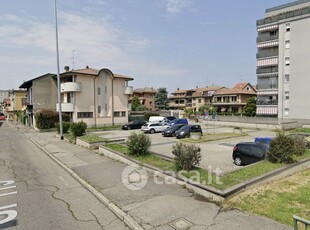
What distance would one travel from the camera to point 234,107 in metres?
60.8

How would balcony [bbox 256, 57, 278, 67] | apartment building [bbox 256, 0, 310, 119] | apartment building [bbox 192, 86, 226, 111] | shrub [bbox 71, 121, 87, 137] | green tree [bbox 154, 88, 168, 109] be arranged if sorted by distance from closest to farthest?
shrub [bbox 71, 121, 87, 137] → apartment building [bbox 256, 0, 310, 119] → balcony [bbox 256, 57, 278, 67] → apartment building [bbox 192, 86, 226, 111] → green tree [bbox 154, 88, 168, 109]

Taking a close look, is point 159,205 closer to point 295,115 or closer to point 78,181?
point 78,181

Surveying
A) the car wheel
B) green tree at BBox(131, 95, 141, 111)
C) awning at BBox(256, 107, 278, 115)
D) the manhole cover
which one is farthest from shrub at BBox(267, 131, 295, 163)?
green tree at BBox(131, 95, 141, 111)

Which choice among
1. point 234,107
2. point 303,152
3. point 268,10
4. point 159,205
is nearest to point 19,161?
point 159,205

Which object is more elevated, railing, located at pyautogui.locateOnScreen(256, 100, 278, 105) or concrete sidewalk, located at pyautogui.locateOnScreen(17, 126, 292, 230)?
railing, located at pyautogui.locateOnScreen(256, 100, 278, 105)

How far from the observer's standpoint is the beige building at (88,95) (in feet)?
118

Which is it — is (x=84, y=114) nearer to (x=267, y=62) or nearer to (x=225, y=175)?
(x=225, y=175)

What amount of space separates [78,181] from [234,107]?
56156mm

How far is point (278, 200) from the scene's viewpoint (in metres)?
7.27

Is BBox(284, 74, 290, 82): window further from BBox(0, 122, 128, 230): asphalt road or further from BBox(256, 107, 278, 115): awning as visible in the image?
BBox(0, 122, 128, 230): asphalt road

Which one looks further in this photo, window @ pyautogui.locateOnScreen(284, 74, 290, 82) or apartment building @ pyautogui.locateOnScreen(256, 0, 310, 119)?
window @ pyautogui.locateOnScreen(284, 74, 290, 82)

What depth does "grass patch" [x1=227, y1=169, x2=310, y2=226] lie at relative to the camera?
6367mm

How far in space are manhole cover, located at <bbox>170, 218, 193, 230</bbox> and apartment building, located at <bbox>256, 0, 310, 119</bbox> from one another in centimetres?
3808

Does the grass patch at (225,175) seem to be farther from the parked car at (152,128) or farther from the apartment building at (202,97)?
the apartment building at (202,97)
